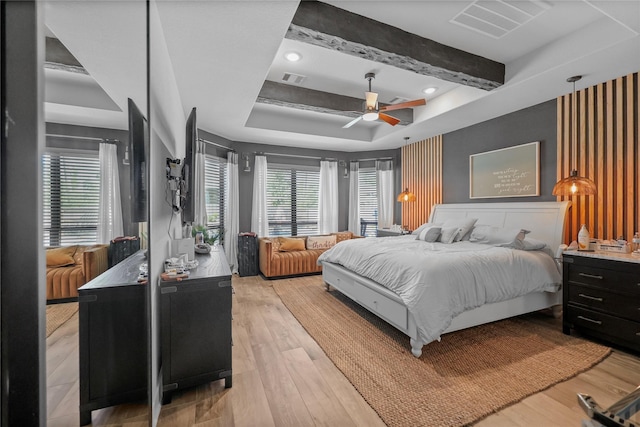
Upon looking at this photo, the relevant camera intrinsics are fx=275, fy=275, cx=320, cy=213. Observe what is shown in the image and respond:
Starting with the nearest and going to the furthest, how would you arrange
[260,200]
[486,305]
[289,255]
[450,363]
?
[450,363] → [486,305] → [289,255] → [260,200]

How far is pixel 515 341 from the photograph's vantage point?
2660mm

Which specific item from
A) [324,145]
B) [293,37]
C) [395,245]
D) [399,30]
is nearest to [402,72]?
[399,30]

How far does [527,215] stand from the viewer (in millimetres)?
3734

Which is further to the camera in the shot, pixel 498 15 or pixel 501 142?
pixel 501 142

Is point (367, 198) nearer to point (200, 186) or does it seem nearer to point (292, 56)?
point (200, 186)

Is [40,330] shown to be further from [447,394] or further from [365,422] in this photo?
[447,394]

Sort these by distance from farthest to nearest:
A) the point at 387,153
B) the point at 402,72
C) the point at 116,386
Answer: the point at 387,153, the point at 402,72, the point at 116,386

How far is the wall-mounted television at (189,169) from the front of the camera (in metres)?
2.45

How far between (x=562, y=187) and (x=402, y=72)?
2247 mm

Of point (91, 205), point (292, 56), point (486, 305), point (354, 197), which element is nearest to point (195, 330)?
point (91, 205)

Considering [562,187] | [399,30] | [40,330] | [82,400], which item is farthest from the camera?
[562,187]

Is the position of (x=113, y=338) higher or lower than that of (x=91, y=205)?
lower

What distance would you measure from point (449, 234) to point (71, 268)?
13.2 ft

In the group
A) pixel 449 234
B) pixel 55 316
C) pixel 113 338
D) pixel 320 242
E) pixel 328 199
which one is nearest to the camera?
pixel 55 316
